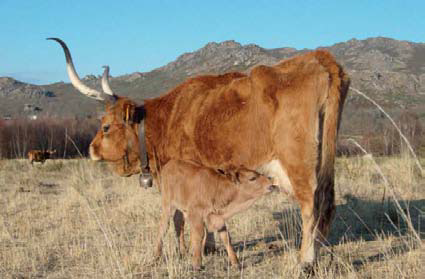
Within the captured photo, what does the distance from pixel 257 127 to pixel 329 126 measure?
0.88m

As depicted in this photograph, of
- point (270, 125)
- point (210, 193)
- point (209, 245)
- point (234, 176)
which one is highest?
point (270, 125)

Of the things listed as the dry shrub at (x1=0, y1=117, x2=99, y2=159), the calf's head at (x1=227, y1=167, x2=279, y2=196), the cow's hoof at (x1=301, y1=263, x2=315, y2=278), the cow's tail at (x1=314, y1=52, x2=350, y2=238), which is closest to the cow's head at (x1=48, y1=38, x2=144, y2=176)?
the calf's head at (x1=227, y1=167, x2=279, y2=196)

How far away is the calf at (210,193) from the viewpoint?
22.6 ft

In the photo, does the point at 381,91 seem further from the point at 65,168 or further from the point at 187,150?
the point at 187,150

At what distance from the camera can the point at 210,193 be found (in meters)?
7.05

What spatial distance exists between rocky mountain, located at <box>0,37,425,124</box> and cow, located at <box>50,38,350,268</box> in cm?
5443

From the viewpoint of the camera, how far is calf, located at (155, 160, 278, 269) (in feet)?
22.6

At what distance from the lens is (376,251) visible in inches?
303

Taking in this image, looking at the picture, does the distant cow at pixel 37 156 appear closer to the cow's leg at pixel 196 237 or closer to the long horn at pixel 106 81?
the long horn at pixel 106 81

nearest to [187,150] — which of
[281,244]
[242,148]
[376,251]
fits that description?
[242,148]

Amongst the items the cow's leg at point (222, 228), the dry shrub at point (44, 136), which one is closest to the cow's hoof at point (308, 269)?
the cow's leg at point (222, 228)

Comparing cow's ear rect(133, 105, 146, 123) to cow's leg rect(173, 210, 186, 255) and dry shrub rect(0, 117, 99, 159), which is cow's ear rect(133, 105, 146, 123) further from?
dry shrub rect(0, 117, 99, 159)

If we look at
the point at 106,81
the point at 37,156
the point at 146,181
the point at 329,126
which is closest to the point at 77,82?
the point at 106,81

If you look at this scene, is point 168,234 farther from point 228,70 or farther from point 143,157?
point 228,70
